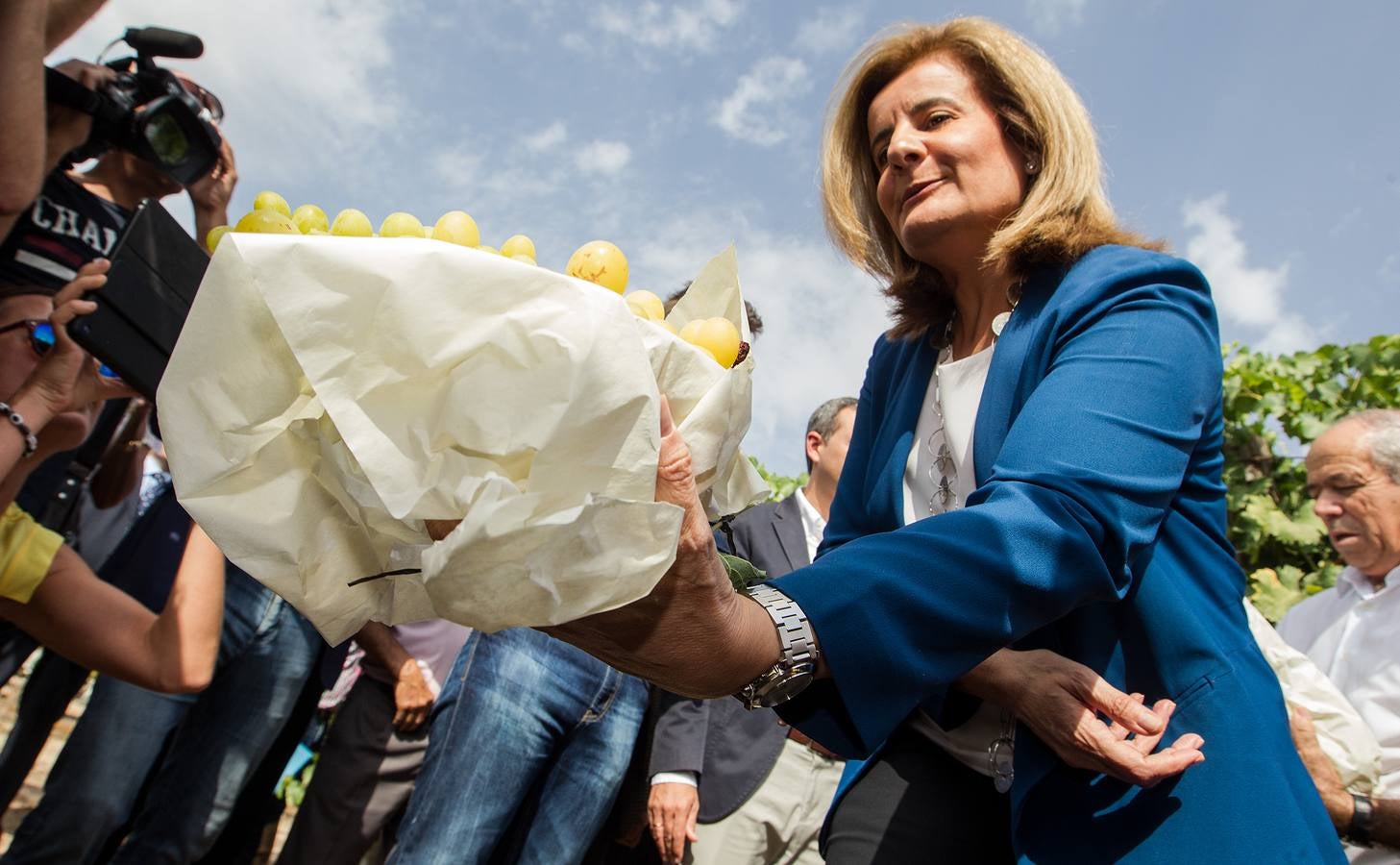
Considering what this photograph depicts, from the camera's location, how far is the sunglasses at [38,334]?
223 centimetres

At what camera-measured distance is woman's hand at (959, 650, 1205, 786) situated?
115 cm

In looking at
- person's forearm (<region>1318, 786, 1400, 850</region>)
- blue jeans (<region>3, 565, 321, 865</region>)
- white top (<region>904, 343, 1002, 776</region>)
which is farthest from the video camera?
person's forearm (<region>1318, 786, 1400, 850</region>)

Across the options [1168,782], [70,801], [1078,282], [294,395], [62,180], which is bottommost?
[70,801]

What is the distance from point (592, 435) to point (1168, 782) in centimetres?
93

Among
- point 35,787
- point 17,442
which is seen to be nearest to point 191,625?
point 17,442

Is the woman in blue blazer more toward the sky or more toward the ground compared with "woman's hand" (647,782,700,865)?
more toward the sky

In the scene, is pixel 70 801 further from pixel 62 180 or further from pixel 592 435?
pixel 592 435

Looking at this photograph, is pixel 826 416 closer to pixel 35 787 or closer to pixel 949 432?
pixel 949 432

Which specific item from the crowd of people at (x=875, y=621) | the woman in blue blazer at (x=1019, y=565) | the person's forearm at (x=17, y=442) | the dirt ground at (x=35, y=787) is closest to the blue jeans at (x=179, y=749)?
the crowd of people at (x=875, y=621)

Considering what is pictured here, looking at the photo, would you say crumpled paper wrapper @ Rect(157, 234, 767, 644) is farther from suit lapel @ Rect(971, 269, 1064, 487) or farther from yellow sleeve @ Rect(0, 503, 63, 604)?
yellow sleeve @ Rect(0, 503, 63, 604)

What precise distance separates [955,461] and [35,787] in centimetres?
641

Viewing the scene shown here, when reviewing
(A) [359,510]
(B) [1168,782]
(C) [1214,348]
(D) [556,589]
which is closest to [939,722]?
(B) [1168,782]

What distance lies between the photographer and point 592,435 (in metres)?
0.88

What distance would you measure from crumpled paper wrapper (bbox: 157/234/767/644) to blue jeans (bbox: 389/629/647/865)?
184cm
